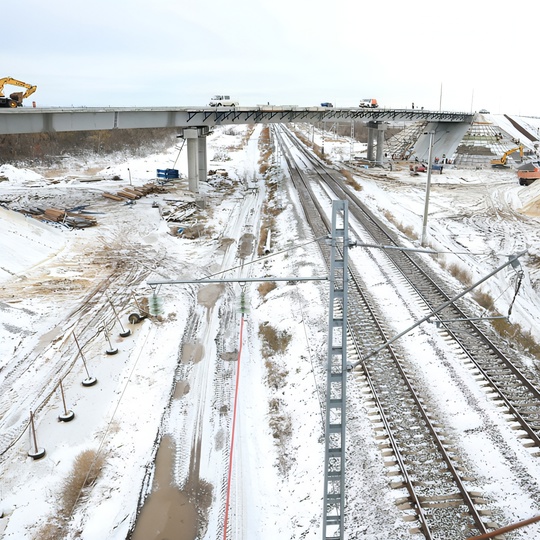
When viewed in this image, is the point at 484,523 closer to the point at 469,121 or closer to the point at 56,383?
the point at 56,383

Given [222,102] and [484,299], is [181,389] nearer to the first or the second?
[484,299]

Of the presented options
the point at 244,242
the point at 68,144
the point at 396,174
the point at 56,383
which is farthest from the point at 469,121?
the point at 56,383

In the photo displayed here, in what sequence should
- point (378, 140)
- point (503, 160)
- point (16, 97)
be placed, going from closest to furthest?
1. point (16, 97)
2. point (503, 160)
3. point (378, 140)

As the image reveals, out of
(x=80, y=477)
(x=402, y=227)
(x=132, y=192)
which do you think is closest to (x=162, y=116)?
(x=132, y=192)

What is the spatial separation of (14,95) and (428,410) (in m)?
36.4

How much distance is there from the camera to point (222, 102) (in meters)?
49.2

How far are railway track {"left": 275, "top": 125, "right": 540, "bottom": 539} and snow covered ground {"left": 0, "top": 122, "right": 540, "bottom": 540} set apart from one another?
537 mm

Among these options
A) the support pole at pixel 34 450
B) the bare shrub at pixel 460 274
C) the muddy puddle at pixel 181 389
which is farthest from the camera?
the bare shrub at pixel 460 274

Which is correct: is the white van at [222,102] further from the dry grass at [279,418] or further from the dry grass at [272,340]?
the dry grass at [279,418]

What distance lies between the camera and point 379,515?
31.4 feet

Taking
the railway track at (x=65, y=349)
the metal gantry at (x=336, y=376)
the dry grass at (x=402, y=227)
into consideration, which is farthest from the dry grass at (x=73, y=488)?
the dry grass at (x=402, y=227)

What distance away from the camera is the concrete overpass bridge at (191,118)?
32406 mm

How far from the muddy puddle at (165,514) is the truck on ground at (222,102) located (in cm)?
4297

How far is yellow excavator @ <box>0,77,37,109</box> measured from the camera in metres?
34.3
